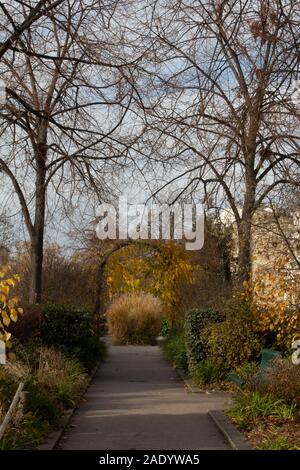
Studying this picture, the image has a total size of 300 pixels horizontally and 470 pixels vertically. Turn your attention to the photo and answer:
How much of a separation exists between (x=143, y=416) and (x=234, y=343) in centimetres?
500

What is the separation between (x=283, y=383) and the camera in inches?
442

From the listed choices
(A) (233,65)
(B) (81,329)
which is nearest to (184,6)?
(A) (233,65)

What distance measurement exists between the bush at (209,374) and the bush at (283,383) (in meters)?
4.65

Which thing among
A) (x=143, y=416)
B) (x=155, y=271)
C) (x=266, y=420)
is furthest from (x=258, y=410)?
(x=155, y=271)

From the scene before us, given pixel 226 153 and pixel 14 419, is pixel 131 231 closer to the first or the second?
pixel 226 153

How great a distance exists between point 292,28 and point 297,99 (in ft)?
6.93

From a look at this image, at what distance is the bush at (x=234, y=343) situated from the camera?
1655 cm

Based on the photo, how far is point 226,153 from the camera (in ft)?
62.4

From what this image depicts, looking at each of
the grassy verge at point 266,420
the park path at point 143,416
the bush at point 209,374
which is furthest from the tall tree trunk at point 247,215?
the grassy verge at point 266,420

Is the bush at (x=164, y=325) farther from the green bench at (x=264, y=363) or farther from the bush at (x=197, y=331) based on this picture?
the green bench at (x=264, y=363)

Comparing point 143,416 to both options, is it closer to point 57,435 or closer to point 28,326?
point 57,435

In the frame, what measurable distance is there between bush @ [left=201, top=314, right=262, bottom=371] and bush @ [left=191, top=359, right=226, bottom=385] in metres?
0.15
